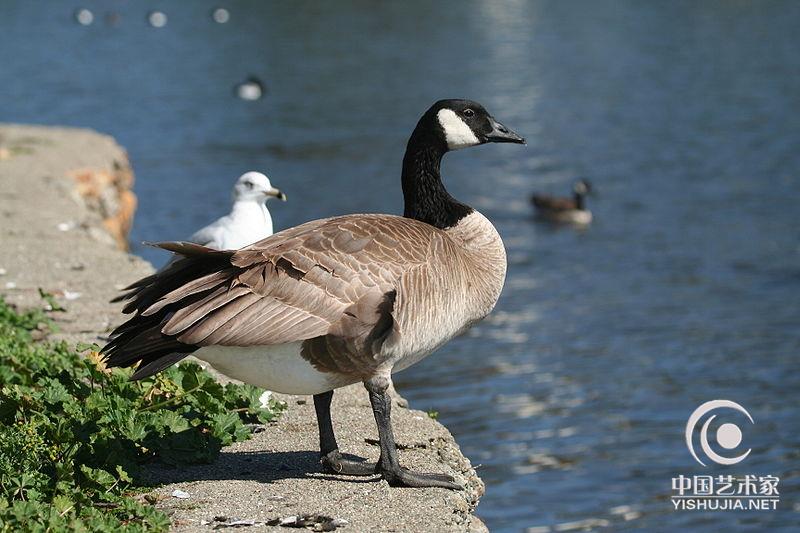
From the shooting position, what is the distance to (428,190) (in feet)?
19.6

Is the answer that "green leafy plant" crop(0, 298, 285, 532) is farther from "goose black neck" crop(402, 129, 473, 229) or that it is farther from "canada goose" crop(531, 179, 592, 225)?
"canada goose" crop(531, 179, 592, 225)

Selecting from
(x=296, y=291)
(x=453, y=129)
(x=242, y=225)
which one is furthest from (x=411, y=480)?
(x=242, y=225)

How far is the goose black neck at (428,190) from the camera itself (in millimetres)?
A: 5949

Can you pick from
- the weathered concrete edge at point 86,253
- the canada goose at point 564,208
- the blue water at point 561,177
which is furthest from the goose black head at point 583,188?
the weathered concrete edge at point 86,253

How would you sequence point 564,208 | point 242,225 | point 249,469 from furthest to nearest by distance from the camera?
point 564,208 → point 242,225 → point 249,469

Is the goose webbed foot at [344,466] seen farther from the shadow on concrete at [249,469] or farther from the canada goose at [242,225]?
the canada goose at [242,225]

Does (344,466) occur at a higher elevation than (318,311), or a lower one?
lower

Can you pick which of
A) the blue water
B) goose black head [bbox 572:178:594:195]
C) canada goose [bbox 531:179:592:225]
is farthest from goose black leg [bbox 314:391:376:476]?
goose black head [bbox 572:178:594:195]

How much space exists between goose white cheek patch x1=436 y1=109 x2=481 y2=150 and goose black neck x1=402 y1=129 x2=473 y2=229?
0.06 m

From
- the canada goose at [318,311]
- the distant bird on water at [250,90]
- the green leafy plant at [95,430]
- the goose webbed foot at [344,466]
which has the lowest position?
the goose webbed foot at [344,466]

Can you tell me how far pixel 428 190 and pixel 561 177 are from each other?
14843 mm

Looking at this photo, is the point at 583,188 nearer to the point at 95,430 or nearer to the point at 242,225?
the point at 242,225

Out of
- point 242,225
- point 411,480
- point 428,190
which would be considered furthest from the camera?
point 242,225

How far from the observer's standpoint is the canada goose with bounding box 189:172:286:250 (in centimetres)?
788
